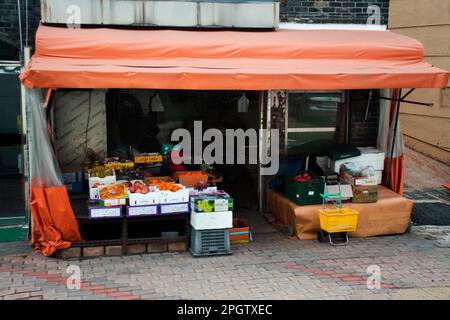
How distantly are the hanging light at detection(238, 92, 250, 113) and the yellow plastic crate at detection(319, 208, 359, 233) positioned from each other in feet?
9.74

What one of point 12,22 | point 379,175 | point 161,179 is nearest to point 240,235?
point 161,179

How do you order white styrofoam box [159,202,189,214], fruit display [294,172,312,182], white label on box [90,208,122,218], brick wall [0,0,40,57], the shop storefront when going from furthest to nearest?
1. fruit display [294,172,312,182]
2. brick wall [0,0,40,57]
3. white styrofoam box [159,202,189,214]
4. white label on box [90,208,122,218]
5. the shop storefront

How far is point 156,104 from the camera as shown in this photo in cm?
1005

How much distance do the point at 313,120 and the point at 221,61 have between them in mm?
3005

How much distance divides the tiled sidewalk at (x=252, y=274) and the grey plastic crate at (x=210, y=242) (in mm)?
135

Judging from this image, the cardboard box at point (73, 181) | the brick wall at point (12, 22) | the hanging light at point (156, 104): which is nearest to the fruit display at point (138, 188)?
the cardboard box at point (73, 181)

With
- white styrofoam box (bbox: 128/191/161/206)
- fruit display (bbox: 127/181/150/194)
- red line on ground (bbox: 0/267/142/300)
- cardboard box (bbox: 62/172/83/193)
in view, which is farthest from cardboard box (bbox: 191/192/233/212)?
cardboard box (bbox: 62/172/83/193)

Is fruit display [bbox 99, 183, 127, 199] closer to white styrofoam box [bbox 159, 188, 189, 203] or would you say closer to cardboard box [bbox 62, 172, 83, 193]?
white styrofoam box [bbox 159, 188, 189, 203]

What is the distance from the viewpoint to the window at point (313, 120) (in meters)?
10.2

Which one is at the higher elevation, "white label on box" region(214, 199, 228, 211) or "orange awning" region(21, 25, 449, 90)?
"orange awning" region(21, 25, 449, 90)

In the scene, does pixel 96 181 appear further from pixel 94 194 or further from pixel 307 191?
pixel 307 191

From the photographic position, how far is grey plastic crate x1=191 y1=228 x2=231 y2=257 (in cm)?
780

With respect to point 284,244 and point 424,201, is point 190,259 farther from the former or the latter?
point 424,201

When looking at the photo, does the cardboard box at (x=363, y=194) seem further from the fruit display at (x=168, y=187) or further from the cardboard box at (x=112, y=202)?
the cardboard box at (x=112, y=202)
